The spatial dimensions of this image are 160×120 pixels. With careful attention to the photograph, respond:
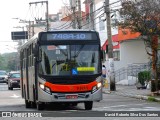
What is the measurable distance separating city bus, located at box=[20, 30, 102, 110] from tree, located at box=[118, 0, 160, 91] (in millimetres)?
7692

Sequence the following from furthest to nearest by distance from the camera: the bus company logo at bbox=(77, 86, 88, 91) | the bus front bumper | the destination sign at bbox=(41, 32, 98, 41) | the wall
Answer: the wall → the destination sign at bbox=(41, 32, 98, 41) → the bus company logo at bbox=(77, 86, 88, 91) → the bus front bumper

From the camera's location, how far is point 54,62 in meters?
20.7

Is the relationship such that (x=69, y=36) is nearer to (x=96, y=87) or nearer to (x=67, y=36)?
(x=67, y=36)

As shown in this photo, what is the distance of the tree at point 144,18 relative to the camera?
2827 centimetres

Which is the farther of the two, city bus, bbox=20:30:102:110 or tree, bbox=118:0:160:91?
tree, bbox=118:0:160:91

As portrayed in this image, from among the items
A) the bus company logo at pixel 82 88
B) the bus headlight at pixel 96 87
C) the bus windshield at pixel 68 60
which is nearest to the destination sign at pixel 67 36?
the bus windshield at pixel 68 60

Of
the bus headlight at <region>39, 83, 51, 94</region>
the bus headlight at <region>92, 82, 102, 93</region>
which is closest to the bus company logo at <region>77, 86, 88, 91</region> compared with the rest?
the bus headlight at <region>92, 82, 102, 93</region>

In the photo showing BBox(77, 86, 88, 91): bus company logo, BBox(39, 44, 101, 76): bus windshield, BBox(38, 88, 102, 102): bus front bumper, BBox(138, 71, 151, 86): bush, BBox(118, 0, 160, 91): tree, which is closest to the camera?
BBox(38, 88, 102, 102): bus front bumper

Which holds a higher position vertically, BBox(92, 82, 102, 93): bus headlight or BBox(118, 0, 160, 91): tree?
BBox(118, 0, 160, 91): tree

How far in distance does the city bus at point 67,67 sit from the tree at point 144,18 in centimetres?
769

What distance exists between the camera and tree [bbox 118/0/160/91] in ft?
92.7

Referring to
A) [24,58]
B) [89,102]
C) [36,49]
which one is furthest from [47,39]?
[24,58]

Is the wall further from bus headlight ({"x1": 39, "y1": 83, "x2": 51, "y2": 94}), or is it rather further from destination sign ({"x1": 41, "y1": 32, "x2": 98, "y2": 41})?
bus headlight ({"x1": 39, "y1": 83, "x2": 51, "y2": 94})

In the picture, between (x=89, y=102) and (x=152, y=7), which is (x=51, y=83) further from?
(x=152, y=7)
